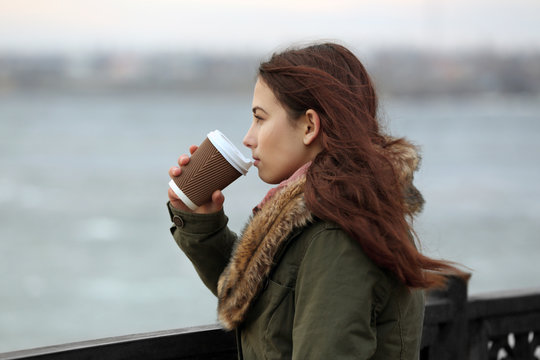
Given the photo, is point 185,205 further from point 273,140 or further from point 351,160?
point 351,160

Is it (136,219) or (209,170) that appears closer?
(209,170)

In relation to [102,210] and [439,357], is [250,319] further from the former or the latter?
[102,210]

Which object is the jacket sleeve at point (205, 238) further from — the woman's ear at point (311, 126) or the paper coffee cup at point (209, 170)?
the woman's ear at point (311, 126)

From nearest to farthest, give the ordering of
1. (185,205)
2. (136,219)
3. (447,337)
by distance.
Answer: (185,205), (447,337), (136,219)

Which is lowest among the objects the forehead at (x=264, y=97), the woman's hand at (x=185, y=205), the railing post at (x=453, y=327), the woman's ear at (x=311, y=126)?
the railing post at (x=453, y=327)

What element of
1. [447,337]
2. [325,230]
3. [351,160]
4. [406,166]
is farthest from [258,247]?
[447,337]

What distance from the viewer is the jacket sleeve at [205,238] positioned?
1.91 m

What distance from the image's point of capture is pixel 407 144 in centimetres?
185

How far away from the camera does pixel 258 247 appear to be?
169 centimetres

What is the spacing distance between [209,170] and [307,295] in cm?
44

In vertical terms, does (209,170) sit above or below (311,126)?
below

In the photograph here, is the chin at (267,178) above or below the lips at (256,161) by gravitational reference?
below

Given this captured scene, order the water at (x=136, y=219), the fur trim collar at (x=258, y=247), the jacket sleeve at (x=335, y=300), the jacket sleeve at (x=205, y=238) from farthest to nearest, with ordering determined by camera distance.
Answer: the water at (x=136, y=219) < the jacket sleeve at (x=205, y=238) < the fur trim collar at (x=258, y=247) < the jacket sleeve at (x=335, y=300)

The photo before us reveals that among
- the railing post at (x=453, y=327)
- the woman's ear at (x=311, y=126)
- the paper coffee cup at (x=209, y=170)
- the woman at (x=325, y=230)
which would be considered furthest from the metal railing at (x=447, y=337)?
the woman's ear at (x=311, y=126)
